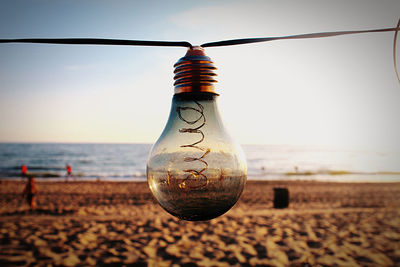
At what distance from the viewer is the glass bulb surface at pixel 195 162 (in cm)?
72

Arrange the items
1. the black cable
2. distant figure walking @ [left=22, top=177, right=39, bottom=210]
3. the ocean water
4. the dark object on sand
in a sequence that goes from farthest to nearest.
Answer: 1. the ocean water
2. the dark object on sand
3. distant figure walking @ [left=22, top=177, right=39, bottom=210]
4. the black cable

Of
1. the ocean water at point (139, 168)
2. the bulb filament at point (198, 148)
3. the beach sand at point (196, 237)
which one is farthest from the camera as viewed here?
the ocean water at point (139, 168)

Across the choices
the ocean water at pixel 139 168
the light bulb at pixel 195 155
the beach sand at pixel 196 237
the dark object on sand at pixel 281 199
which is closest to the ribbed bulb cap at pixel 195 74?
the light bulb at pixel 195 155

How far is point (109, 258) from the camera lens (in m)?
5.29

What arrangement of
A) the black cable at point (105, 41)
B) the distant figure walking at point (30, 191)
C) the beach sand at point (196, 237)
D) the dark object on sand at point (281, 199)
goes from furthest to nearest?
the dark object on sand at point (281, 199) → the distant figure walking at point (30, 191) → the beach sand at point (196, 237) → the black cable at point (105, 41)

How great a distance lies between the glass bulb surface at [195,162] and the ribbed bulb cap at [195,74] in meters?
0.02

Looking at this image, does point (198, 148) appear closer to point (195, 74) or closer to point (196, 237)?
point (195, 74)

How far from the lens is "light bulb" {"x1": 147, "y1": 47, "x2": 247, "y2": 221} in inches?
28.3

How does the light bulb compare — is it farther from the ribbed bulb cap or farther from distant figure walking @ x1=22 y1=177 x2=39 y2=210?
distant figure walking @ x1=22 y1=177 x2=39 y2=210

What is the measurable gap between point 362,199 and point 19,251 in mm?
13469

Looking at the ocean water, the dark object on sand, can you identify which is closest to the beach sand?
the dark object on sand

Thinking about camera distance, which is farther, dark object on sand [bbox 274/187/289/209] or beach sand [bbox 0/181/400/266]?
dark object on sand [bbox 274/187/289/209]

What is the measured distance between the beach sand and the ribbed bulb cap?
3158 mm

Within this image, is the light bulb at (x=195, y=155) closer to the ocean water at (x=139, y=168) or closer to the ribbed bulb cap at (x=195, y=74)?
the ribbed bulb cap at (x=195, y=74)
